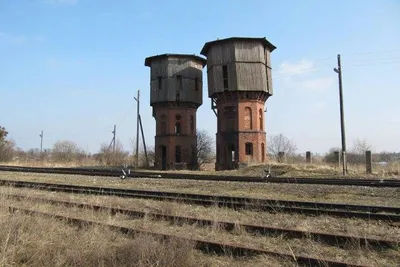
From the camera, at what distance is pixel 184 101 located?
4384 cm

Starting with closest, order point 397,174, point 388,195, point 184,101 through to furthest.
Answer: point 388,195
point 397,174
point 184,101

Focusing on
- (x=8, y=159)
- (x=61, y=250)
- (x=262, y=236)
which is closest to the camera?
(x=61, y=250)

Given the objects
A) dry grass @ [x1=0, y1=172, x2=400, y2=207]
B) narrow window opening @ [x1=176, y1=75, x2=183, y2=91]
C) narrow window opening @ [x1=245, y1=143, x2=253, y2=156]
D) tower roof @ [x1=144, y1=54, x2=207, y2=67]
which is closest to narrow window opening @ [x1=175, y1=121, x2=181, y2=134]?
narrow window opening @ [x1=176, y1=75, x2=183, y2=91]

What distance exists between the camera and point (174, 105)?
4394 cm

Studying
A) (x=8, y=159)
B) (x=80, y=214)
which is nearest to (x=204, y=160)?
(x=8, y=159)

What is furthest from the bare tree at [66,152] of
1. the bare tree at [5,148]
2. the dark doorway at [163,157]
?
the dark doorway at [163,157]

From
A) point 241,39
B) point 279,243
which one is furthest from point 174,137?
point 279,243

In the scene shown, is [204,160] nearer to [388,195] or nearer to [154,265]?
[388,195]

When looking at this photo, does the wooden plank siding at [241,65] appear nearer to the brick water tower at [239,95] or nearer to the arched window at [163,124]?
the brick water tower at [239,95]

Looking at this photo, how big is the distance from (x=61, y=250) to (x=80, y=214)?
4.19 meters

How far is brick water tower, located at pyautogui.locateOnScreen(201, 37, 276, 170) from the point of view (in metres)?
37.3

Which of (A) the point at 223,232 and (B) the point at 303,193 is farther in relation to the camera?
(B) the point at 303,193

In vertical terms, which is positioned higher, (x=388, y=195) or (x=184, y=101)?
(x=184, y=101)

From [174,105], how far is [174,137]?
12.1ft
